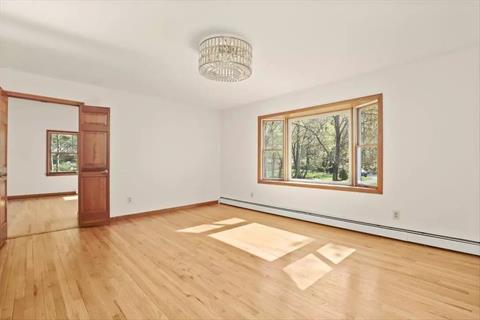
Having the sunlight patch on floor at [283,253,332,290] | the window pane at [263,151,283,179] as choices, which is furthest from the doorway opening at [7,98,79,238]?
the sunlight patch on floor at [283,253,332,290]

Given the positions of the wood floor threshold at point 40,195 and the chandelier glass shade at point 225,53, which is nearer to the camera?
the chandelier glass shade at point 225,53

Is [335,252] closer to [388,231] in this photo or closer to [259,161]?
[388,231]

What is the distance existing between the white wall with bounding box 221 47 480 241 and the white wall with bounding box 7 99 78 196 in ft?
25.6

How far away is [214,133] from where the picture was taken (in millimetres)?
6359

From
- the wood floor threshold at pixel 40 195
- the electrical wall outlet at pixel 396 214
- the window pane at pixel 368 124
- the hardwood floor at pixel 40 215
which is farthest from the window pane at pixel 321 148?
the wood floor threshold at pixel 40 195

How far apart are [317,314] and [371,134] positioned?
3012 millimetres

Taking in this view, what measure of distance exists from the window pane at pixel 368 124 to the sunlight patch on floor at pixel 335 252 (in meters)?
1.75

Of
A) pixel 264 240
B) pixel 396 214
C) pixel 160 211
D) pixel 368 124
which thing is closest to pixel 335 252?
pixel 264 240

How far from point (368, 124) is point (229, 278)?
3190 mm

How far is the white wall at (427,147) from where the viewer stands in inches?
116

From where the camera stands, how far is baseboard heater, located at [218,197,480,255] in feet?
9.70

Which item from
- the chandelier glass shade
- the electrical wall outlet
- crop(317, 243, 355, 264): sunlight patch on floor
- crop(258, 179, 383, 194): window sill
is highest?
the chandelier glass shade

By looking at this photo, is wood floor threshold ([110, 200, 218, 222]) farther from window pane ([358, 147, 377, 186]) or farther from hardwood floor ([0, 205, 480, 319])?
window pane ([358, 147, 377, 186])

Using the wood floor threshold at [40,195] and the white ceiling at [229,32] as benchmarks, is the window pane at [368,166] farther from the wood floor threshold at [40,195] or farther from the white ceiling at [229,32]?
the wood floor threshold at [40,195]
